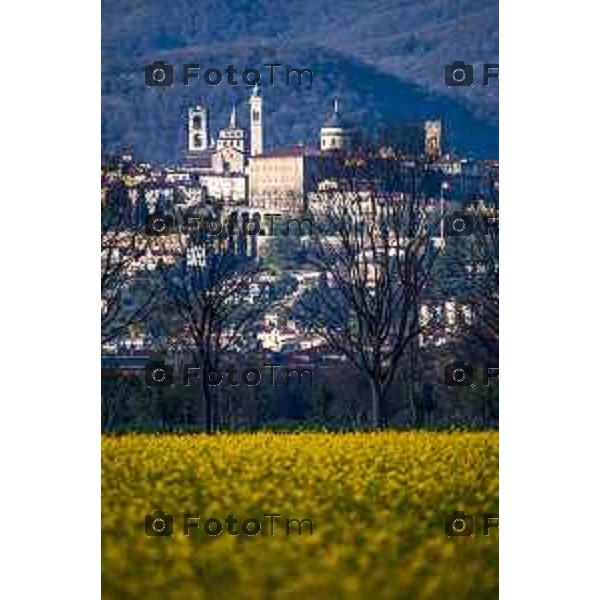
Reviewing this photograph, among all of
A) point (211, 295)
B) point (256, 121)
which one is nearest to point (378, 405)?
point (211, 295)

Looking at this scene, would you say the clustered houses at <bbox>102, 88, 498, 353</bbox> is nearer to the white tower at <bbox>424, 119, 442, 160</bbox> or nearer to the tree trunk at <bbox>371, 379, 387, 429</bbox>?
the white tower at <bbox>424, 119, 442, 160</bbox>

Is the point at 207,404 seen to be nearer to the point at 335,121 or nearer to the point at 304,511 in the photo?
the point at 304,511

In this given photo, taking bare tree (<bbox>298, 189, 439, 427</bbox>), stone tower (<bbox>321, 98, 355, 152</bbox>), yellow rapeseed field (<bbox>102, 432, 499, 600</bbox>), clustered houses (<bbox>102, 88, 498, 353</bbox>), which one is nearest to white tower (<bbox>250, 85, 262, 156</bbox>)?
clustered houses (<bbox>102, 88, 498, 353</bbox>)
